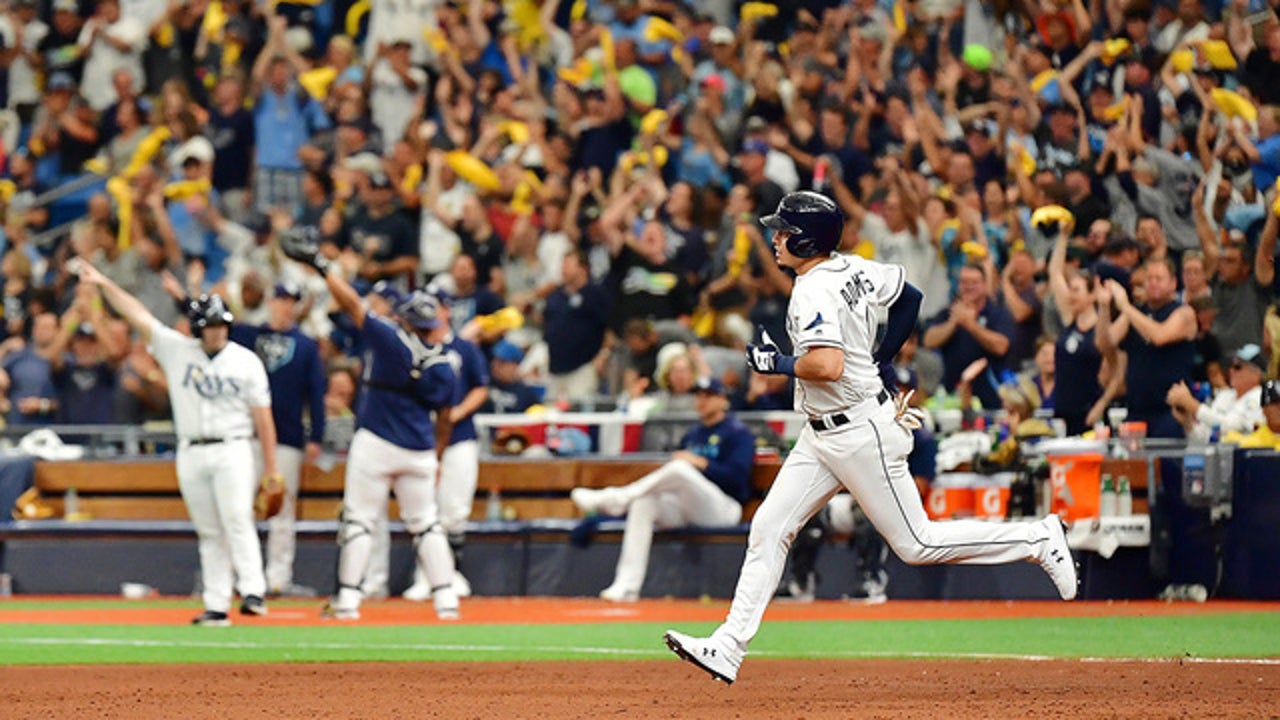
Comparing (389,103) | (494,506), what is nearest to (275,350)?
(494,506)

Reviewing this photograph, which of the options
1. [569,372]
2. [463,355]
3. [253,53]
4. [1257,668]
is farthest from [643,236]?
[1257,668]

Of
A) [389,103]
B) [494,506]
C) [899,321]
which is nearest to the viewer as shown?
[899,321]

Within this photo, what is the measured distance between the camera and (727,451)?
17.2 meters

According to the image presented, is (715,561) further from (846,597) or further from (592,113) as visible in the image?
(592,113)

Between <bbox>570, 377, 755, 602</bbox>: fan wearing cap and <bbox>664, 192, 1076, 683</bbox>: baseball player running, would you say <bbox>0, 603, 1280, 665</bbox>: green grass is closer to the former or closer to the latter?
<bbox>664, 192, 1076, 683</bbox>: baseball player running

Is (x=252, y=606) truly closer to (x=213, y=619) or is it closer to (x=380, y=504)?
(x=213, y=619)

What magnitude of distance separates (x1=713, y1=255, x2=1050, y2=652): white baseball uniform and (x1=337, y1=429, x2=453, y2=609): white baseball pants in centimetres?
608

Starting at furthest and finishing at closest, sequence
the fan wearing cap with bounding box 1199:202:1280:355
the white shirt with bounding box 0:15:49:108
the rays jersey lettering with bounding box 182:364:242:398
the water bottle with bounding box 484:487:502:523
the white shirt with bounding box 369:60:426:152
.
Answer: the white shirt with bounding box 0:15:49:108 < the white shirt with bounding box 369:60:426:152 < the water bottle with bounding box 484:487:502:523 < the fan wearing cap with bounding box 1199:202:1280:355 < the rays jersey lettering with bounding box 182:364:242:398

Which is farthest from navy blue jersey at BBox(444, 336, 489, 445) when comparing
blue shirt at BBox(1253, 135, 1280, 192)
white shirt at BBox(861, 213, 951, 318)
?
blue shirt at BBox(1253, 135, 1280, 192)

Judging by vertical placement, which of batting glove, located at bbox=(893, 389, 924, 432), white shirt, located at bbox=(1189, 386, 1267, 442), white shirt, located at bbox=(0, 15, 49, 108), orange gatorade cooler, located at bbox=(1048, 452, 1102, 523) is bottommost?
orange gatorade cooler, located at bbox=(1048, 452, 1102, 523)

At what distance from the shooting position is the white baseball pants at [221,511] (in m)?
14.5

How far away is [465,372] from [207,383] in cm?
280

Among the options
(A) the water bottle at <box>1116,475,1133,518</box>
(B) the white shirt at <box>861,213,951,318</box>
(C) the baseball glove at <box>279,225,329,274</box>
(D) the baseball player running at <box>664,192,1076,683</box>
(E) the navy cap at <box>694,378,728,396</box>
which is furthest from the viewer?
(B) the white shirt at <box>861,213,951,318</box>

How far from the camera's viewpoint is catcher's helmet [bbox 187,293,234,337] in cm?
1444
